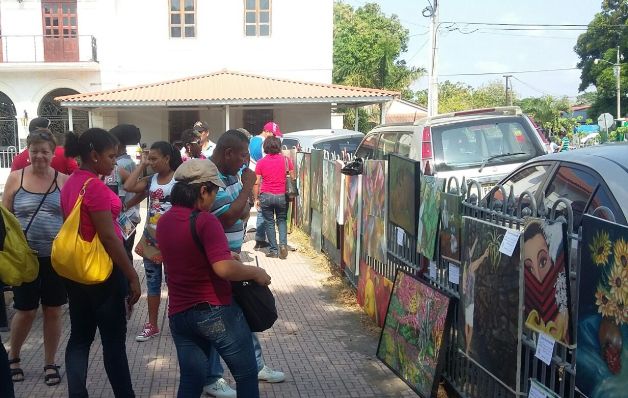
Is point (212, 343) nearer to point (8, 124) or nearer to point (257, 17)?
point (257, 17)

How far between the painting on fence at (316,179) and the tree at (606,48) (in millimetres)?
A: 52061

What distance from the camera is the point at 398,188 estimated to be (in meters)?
5.42

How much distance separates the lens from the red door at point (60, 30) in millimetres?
26891

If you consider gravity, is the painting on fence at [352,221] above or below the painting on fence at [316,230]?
above

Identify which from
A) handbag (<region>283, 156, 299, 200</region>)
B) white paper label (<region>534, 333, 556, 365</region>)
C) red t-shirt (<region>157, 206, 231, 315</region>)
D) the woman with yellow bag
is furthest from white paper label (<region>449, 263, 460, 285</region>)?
handbag (<region>283, 156, 299, 200</region>)

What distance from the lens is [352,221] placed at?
7340mm

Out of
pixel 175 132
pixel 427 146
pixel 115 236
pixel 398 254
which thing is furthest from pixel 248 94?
pixel 115 236

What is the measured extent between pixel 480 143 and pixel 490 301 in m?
4.82

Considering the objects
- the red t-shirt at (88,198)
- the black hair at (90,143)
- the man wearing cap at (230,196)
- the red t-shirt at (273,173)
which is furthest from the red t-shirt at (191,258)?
the red t-shirt at (273,173)

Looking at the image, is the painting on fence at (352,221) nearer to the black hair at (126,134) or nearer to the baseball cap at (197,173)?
the black hair at (126,134)

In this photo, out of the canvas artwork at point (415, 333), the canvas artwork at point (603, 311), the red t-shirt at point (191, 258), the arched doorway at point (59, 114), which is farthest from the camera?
the arched doorway at point (59, 114)

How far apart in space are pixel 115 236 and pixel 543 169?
3074 mm

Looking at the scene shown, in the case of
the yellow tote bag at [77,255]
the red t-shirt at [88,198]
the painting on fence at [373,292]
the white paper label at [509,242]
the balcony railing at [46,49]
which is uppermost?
the balcony railing at [46,49]

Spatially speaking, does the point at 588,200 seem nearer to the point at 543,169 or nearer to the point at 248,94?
the point at 543,169
